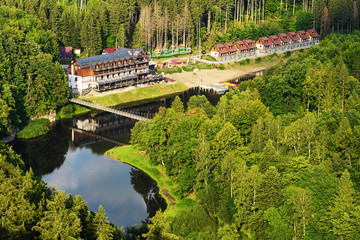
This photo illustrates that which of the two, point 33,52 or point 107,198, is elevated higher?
point 33,52

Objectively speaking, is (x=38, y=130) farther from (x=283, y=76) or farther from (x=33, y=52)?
(x=283, y=76)

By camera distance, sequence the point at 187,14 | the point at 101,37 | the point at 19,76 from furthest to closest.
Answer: the point at 187,14
the point at 101,37
the point at 19,76

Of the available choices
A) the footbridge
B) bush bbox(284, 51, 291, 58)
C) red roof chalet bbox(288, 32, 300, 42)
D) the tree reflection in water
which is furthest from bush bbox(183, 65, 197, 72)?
the tree reflection in water

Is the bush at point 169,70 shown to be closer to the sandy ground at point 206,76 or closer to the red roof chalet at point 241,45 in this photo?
the sandy ground at point 206,76

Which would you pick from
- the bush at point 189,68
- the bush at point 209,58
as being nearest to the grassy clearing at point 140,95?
the bush at point 189,68

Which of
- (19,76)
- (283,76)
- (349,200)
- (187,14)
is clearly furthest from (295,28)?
(349,200)

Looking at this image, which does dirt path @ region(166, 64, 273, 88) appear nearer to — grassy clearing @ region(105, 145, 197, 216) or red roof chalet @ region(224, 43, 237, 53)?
red roof chalet @ region(224, 43, 237, 53)
